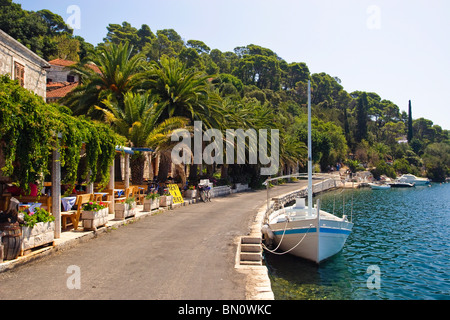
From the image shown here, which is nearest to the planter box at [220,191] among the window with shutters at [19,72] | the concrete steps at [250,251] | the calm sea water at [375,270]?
the calm sea water at [375,270]

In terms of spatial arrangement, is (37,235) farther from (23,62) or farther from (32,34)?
(32,34)

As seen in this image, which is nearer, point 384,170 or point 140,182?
point 140,182

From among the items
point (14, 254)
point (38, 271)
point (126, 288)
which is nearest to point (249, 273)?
point (126, 288)

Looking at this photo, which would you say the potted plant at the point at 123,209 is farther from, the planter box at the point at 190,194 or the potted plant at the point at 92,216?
the planter box at the point at 190,194

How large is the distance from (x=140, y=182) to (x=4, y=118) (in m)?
13.7

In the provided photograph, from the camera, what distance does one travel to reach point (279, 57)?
145375mm

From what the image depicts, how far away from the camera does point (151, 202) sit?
1689 centimetres

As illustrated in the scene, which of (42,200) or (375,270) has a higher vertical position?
(42,200)

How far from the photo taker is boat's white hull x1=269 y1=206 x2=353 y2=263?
13.8 m

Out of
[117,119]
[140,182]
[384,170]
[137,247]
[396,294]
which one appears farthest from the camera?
[384,170]

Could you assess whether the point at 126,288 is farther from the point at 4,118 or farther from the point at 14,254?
the point at 4,118

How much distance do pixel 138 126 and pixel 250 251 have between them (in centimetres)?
1129

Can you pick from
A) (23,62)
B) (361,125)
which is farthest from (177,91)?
(361,125)

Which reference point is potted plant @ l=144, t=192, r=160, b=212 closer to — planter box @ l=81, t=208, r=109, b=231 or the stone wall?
planter box @ l=81, t=208, r=109, b=231
